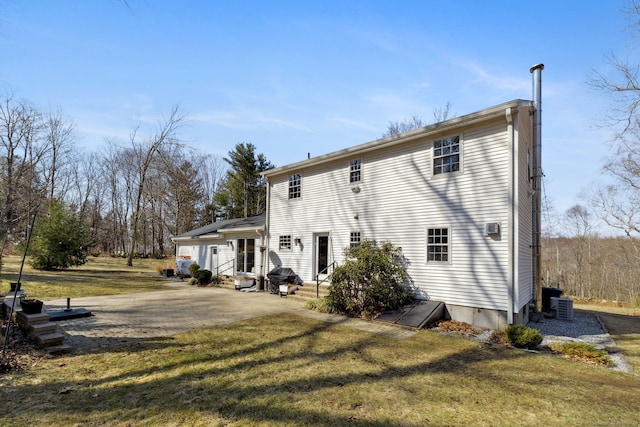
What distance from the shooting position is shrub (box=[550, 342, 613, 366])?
5.94 meters

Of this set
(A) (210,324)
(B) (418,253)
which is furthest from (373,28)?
(A) (210,324)

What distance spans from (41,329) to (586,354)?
10065 millimetres

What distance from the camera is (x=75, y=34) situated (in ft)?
22.8

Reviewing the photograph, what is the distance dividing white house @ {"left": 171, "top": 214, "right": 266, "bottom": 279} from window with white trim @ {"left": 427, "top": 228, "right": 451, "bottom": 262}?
319 inches

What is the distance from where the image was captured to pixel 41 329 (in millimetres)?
5598

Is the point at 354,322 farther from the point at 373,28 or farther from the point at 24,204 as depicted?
the point at 24,204

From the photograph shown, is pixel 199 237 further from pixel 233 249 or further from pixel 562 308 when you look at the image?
pixel 562 308

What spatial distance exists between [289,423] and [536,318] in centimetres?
960

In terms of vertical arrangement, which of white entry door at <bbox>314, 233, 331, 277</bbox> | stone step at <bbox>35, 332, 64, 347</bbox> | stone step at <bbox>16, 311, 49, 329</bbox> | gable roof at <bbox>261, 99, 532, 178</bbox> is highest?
gable roof at <bbox>261, 99, 532, 178</bbox>

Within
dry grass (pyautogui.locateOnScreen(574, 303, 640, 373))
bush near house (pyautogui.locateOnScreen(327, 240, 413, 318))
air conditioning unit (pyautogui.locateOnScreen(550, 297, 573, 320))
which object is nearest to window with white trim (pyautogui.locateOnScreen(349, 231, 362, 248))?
bush near house (pyautogui.locateOnScreen(327, 240, 413, 318))

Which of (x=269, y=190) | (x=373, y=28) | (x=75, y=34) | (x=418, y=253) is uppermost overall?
(x=373, y=28)

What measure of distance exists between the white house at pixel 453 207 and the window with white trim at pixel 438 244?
0.03m

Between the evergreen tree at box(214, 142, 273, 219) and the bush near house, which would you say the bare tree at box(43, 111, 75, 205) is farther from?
the bush near house

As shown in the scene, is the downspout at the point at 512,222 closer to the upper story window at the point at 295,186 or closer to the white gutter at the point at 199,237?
the upper story window at the point at 295,186
